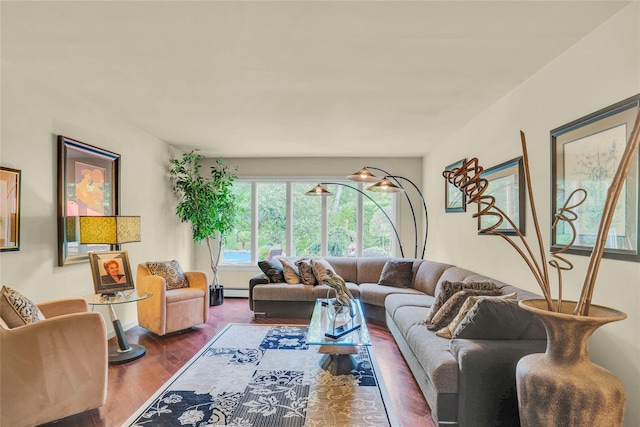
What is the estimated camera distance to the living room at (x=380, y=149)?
203cm

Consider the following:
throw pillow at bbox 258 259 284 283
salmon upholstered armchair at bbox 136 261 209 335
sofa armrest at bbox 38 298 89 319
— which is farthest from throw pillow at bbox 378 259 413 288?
sofa armrest at bbox 38 298 89 319

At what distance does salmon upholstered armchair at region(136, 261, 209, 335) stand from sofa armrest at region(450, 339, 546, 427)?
322 centimetres

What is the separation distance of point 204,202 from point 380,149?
2924 mm

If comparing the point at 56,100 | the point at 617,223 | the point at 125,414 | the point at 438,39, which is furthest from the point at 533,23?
the point at 56,100

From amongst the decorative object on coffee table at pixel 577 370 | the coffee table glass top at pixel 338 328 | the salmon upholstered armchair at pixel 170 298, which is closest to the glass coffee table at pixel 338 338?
the coffee table glass top at pixel 338 328

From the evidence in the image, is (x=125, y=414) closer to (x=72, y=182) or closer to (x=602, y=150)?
(x=72, y=182)

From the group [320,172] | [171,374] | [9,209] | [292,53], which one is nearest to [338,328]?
[171,374]

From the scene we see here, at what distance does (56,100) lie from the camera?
3.30 metres

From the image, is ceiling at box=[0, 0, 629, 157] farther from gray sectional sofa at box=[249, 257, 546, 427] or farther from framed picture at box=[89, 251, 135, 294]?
gray sectional sofa at box=[249, 257, 546, 427]

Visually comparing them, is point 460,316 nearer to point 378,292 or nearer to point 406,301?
point 406,301

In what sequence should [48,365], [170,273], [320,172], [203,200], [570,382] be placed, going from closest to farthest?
[570,382]
[48,365]
[170,273]
[203,200]
[320,172]

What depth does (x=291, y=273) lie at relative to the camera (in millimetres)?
5180

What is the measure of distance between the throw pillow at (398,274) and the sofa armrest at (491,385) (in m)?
2.92

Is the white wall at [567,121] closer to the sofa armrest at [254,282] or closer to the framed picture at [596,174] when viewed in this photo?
the framed picture at [596,174]
